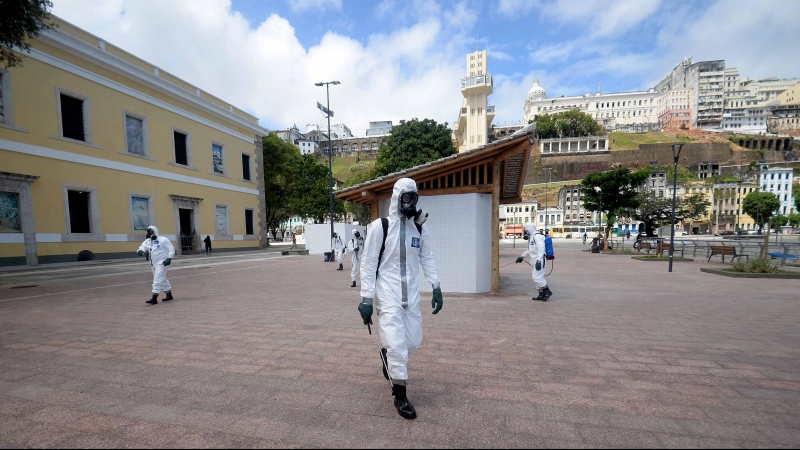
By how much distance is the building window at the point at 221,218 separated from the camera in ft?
80.0

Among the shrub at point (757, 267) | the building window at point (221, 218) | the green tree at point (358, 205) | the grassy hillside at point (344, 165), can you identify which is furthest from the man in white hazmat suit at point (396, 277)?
the grassy hillside at point (344, 165)

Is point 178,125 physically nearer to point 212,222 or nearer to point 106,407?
point 212,222

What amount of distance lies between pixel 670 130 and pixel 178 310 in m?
136

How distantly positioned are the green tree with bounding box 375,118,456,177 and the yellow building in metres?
14.2

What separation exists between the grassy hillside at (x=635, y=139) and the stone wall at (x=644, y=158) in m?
10.0

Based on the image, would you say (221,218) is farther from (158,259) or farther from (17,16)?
(158,259)

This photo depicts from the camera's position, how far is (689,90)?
4528 inches

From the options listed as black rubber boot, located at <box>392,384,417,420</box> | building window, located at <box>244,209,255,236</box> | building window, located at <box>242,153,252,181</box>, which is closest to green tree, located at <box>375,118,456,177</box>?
building window, located at <box>242,153,252,181</box>

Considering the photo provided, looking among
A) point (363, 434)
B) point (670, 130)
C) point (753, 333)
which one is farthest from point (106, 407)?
point (670, 130)

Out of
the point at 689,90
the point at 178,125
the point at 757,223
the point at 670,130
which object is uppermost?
the point at 689,90

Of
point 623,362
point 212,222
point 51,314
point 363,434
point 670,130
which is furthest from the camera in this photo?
point 670,130

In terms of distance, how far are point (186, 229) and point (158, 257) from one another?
17.8 metres

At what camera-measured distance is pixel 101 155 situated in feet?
55.6

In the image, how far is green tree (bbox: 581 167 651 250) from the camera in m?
23.0
